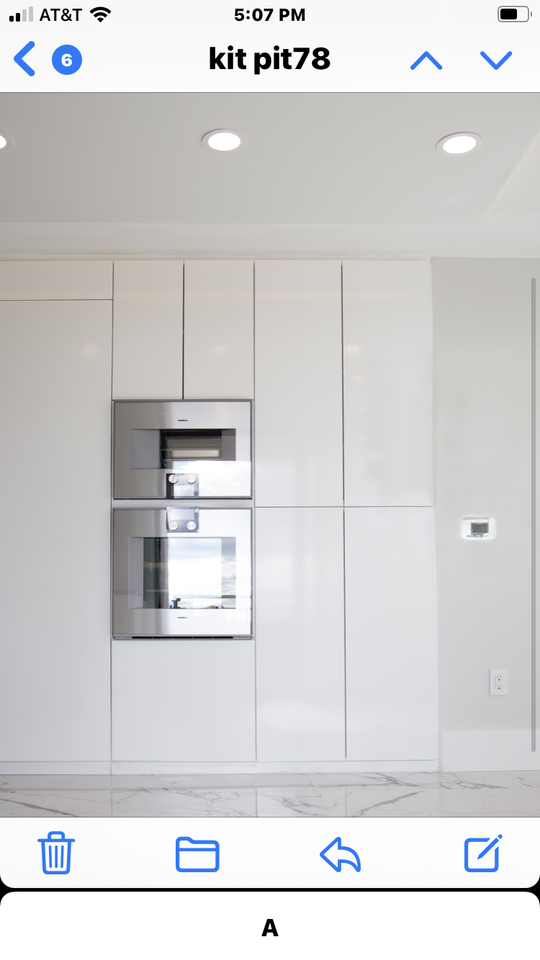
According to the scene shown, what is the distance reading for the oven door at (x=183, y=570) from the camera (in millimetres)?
2566

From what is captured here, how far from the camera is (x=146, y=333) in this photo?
263 centimetres

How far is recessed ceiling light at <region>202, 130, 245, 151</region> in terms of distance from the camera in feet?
5.63

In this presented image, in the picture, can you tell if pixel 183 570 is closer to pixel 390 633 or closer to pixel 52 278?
pixel 390 633

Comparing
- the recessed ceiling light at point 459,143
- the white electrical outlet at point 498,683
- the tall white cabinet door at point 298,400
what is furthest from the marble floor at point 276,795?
the recessed ceiling light at point 459,143
